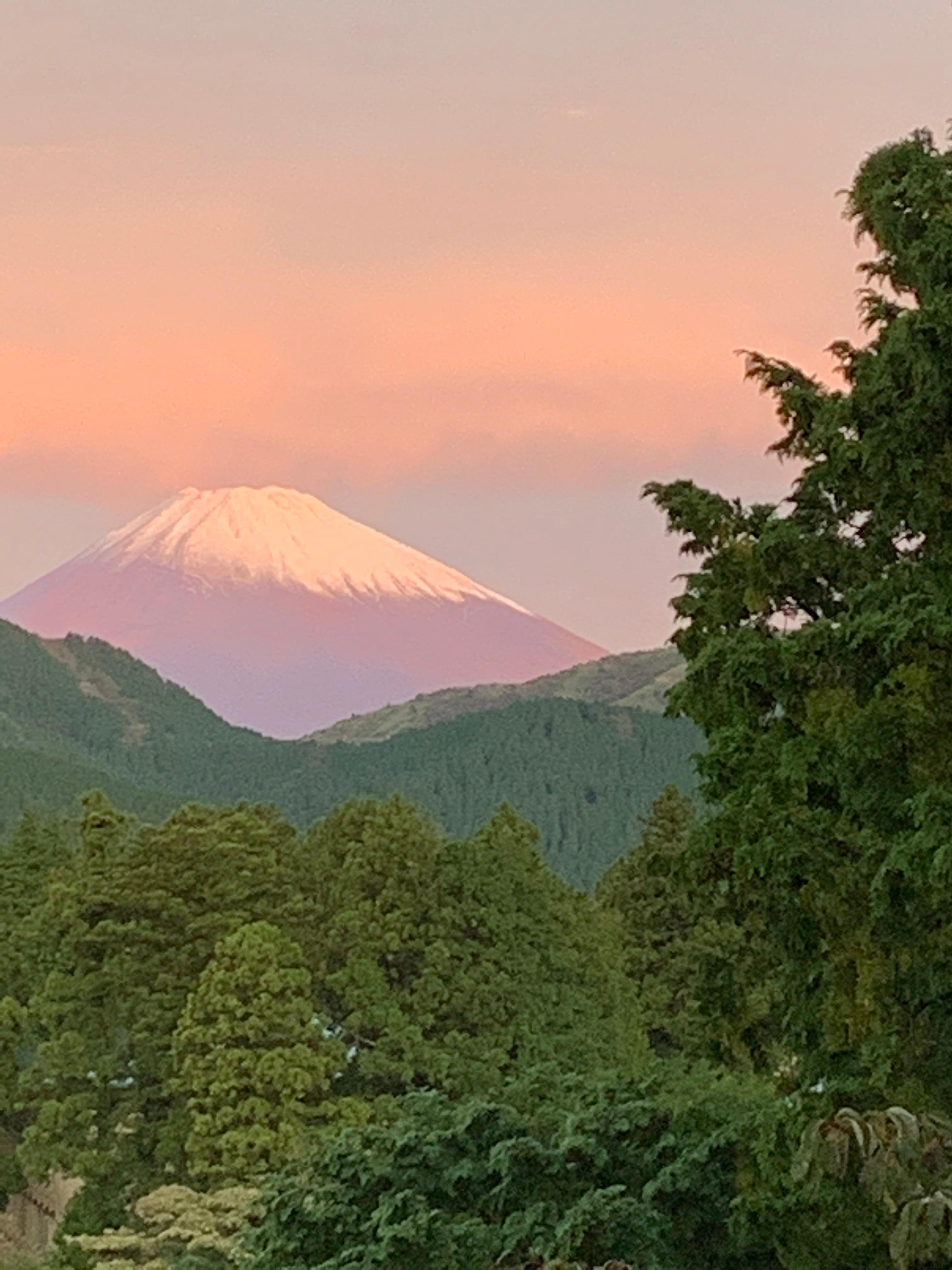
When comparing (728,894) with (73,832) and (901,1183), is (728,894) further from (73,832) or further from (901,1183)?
(73,832)

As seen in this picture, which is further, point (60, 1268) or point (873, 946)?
point (60, 1268)

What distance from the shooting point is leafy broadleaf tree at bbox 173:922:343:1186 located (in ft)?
121

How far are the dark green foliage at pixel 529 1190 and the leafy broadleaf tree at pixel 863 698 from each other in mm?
1637

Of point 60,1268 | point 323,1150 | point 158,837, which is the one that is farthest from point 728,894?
point 158,837

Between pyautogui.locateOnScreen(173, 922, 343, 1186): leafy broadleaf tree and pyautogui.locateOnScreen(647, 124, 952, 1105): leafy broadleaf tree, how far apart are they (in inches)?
802

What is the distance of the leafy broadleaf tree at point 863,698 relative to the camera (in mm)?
15969

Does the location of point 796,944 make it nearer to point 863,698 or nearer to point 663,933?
point 863,698

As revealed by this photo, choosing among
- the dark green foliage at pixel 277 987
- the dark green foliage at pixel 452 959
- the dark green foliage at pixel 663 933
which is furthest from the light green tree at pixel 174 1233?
the dark green foliage at pixel 663 933

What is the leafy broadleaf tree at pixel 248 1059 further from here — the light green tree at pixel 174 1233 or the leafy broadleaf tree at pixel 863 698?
the leafy broadleaf tree at pixel 863 698

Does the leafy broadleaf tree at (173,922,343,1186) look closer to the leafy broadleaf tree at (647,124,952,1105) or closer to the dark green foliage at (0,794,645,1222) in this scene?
the dark green foliage at (0,794,645,1222)

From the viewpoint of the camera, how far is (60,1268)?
35781 mm

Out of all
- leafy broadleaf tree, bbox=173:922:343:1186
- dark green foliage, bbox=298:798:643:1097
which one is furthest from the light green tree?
dark green foliage, bbox=298:798:643:1097

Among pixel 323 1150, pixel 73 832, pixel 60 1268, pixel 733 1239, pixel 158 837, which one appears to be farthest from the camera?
pixel 73 832

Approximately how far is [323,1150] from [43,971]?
25.5 meters
